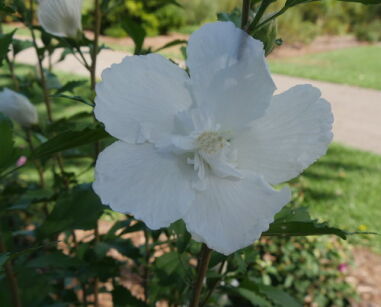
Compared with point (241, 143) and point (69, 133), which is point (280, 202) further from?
point (69, 133)

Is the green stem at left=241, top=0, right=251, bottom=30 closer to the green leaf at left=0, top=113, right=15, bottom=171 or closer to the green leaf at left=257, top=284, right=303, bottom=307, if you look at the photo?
the green leaf at left=0, top=113, right=15, bottom=171

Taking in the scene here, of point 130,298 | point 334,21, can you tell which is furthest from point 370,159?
point 334,21

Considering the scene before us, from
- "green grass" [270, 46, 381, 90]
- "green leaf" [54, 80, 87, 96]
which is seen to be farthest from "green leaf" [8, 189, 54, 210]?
"green grass" [270, 46, 381, 90]

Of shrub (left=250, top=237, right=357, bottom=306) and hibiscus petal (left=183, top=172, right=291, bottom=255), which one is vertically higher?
hibiscus petal (left=183, top=172, right=291, bottom=255)

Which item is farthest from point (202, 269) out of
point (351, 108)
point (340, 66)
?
point (340, 66)

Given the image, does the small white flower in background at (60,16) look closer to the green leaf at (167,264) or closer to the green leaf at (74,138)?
the green leaf at (74,138)

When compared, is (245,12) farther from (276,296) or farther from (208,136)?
(276,296)

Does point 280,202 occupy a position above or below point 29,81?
above
